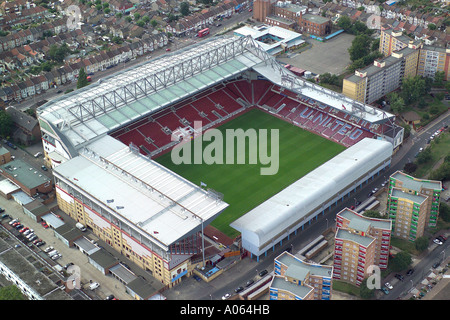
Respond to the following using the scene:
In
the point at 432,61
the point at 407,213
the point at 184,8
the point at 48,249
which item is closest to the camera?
the point at 407,213

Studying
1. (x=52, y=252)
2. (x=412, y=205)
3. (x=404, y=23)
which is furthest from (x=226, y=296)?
(x=404, y=23)

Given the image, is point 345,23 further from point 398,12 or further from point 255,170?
point 255,170

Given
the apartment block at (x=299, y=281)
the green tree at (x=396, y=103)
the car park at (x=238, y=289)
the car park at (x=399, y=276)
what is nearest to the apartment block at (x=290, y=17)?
the green tree at (x=396, y=103)

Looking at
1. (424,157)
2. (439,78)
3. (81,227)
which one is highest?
(439,78)

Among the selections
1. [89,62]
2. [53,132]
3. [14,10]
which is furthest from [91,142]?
[14,10]

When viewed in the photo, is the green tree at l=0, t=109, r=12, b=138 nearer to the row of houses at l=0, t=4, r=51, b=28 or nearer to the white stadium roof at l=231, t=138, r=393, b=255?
the white stadium roof at l=231, t=138, r=393, b=255
